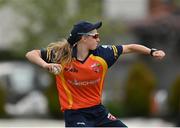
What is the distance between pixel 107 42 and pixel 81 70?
17.0 metres

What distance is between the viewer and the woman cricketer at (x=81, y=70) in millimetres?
9258

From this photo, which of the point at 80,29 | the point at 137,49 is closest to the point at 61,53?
the point at 80,29

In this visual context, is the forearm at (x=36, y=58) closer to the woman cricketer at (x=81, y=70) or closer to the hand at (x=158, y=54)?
the woman cricketer at (x=81, y=70)

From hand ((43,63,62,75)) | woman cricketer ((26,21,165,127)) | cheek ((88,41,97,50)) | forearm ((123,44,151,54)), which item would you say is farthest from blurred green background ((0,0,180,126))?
hand ((43,63,62,75))

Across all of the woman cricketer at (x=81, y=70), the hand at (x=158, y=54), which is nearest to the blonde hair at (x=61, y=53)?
the woman cricketer at (x=81, y=70)

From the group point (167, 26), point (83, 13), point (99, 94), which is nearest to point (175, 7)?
point (167, 26)

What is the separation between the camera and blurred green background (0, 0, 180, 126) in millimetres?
23234

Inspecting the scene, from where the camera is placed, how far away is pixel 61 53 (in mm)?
9312

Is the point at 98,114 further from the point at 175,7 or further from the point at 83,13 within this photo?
the point at 175,7

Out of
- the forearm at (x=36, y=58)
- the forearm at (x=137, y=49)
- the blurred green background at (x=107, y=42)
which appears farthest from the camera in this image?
the blurred green background at (x=107, y=42)

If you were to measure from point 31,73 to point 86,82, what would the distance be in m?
15.9

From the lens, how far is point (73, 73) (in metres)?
9.25

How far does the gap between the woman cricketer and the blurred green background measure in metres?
11.1

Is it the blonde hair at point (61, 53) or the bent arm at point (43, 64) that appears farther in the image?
the blonde hair at point (61, 53)
